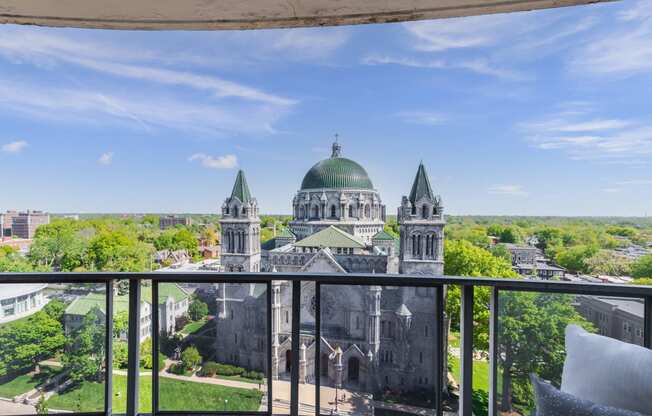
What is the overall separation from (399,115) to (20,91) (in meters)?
19.1

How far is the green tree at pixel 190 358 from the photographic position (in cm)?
224

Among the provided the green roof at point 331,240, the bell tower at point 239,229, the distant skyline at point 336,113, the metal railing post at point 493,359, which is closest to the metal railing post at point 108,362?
the metal railing post at point 493,359

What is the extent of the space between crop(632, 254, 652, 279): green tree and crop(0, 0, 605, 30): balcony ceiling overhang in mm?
12245

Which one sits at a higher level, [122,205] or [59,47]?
[59,47]

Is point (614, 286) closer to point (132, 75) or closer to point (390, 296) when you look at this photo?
point (390, 296)

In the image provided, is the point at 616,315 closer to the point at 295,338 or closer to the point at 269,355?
the point at 295,338

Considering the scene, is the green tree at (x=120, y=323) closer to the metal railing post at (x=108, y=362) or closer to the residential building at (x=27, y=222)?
the metal railing post at (x=108, y=362)

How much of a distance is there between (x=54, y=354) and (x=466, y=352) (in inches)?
99.1

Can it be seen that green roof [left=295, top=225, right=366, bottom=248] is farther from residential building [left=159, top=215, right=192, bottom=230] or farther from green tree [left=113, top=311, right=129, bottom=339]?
green tree [left=113, top=311, right=129, bottom=339]

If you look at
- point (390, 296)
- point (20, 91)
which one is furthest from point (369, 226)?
point (390, 296)

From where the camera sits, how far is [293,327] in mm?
2041

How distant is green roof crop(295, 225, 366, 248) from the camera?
72.2 ft

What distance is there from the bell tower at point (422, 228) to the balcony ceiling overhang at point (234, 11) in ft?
61.6

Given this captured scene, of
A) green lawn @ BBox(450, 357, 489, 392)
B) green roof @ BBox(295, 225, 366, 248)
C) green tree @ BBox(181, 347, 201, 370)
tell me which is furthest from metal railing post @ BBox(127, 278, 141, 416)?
green roof @ BBox(295, 225, 366, 248)
